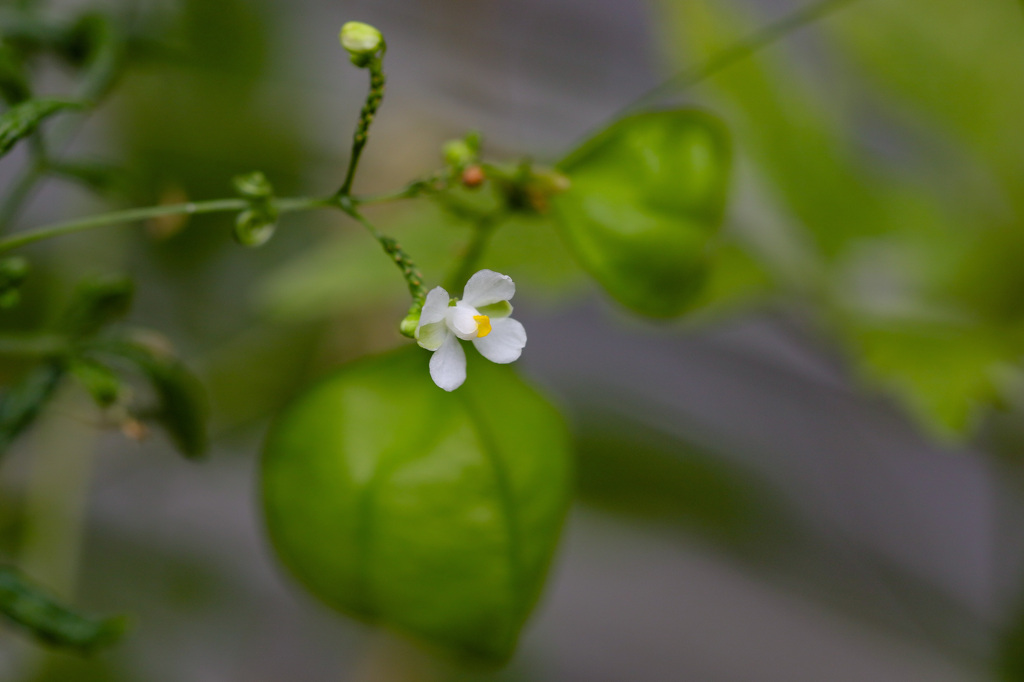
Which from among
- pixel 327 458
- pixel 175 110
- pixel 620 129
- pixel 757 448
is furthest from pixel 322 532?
pixel 757 448

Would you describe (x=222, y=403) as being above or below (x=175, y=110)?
below

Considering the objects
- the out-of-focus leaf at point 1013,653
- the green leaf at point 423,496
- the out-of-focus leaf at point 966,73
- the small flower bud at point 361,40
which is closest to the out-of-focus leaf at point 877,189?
the out-of-focus leaf at point 966,73

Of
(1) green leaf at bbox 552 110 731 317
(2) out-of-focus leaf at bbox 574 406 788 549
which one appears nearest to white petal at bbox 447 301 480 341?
(1) green leaf at bbox 552 110 731 317

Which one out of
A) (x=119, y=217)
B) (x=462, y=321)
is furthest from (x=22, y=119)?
(x=462, y=321)

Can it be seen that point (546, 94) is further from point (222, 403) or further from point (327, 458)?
point (327, 458)

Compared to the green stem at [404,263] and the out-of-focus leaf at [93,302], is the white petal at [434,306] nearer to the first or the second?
the green stem at [404,263]

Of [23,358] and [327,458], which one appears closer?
[327,458]

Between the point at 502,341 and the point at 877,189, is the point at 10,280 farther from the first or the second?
the point at 877,189

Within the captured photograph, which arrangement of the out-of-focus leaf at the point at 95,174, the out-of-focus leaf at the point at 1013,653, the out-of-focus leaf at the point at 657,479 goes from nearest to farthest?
1. the out-of-focus leaf at the point at 95,174
2. the out-of-focus leaf at the point at 1013,653
3. the out-of-focus leaf at the point at 657,479
